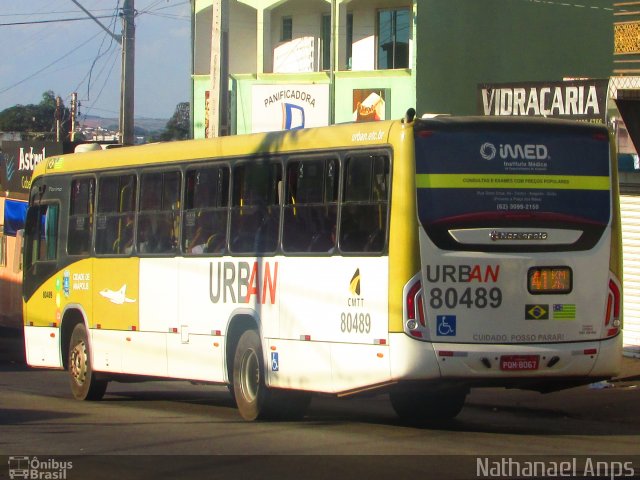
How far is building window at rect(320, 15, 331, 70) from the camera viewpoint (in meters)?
32.8

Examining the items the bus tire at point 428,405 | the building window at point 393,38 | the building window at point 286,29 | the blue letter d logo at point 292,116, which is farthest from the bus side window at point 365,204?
the building window at point 286,29

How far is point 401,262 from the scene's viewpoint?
414 inches

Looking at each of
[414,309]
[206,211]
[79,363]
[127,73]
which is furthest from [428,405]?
[127,73]

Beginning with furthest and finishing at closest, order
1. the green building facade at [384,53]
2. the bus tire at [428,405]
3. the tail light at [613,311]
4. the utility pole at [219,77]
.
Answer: the green building facade at [384,53], the utility pole at [219,77], the bus tire at [428,405], the tail light at [613,311]

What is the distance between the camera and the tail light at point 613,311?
11.1 m

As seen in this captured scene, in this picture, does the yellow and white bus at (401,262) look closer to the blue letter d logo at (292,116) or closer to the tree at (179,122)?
the blue letter d logo at (292,116)

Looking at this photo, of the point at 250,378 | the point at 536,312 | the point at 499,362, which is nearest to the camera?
the point at 499,362

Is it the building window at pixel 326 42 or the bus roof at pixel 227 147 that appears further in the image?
the building window at pixel 326 42

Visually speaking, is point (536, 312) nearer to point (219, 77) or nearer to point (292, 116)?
point (219, 77)

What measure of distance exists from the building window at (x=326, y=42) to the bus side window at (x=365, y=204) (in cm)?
2187

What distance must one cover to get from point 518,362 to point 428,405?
242 cm

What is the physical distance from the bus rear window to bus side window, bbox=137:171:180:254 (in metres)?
4.50

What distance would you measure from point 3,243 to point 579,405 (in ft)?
69.1

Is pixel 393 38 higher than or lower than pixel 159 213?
higher
